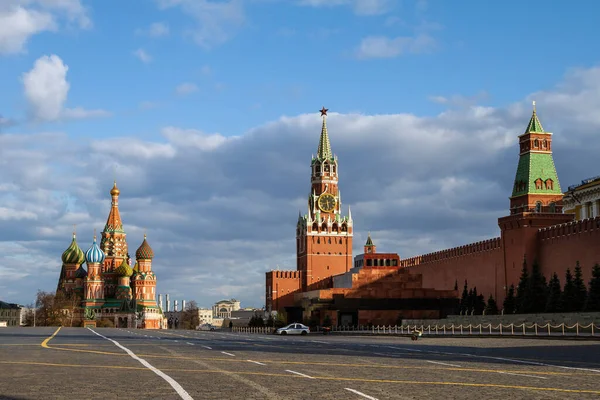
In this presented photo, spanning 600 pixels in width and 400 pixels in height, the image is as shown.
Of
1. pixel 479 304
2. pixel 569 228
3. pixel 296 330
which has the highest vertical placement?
pixel 569 228

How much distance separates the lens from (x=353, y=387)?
14.1 metres

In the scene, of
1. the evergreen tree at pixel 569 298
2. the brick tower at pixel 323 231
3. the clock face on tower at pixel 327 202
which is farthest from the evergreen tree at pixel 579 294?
the clock face on tower at pixel 327 202

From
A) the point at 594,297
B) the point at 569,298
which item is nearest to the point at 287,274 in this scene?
the point at 569,298

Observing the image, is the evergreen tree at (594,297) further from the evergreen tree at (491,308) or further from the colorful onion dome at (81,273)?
the colorful onion dome at (81,273)

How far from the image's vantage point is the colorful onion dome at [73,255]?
158 metres

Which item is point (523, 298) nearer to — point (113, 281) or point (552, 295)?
point (552, 295)

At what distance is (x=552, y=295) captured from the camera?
5425cm

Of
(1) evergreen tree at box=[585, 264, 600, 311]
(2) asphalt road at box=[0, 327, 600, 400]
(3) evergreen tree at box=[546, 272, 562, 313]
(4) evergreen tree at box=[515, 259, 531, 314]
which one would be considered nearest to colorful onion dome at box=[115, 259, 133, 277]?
(4) evergreen tree at box=[515, 259, 531, 314]

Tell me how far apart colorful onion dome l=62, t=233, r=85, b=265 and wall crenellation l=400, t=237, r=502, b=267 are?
67.7m

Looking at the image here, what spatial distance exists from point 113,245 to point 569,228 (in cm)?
10727

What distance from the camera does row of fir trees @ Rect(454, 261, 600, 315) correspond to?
50.6m

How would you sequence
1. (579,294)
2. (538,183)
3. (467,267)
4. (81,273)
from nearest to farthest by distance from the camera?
(579,294), (538,183), (467,267), (81,273)

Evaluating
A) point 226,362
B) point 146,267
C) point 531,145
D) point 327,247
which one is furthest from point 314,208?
point 226,362

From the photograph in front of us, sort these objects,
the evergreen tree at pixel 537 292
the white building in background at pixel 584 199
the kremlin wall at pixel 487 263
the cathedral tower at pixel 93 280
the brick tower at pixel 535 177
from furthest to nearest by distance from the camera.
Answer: the cathedral tower at pixel 93 280, the white building in background at pixel 584 199, the brick tower at pixel 535 177, the kremlin wall at pixel 487 263, the evergreen tree at pixel 537 292
